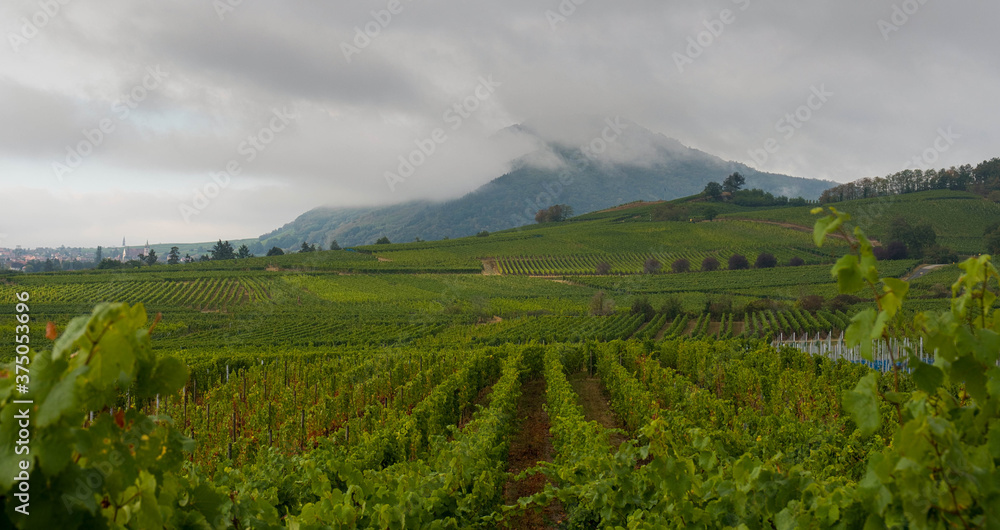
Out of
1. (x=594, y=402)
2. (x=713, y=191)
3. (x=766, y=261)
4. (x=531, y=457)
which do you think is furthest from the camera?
(x=713, y=191)

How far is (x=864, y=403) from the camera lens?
1679mm

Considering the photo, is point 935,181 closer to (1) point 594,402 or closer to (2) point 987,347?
(1) point 594,402

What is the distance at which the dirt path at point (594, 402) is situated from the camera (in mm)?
14617

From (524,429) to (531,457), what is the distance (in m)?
2.55

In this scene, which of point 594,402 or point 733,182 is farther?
point 733,182

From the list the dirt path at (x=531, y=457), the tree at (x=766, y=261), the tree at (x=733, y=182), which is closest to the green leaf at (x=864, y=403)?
the dirt path at (x=531, y=457)

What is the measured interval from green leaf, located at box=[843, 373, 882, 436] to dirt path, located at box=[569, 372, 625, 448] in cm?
1085

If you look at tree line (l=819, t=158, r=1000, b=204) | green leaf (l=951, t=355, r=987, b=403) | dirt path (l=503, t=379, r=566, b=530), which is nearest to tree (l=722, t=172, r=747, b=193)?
tree line (l=819, t=158, r=1000, b=204)

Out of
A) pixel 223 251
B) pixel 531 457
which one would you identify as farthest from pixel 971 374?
pixel 223 251

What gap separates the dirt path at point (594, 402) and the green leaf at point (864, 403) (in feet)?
35.6

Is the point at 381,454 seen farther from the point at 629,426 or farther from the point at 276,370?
the point at 276,370

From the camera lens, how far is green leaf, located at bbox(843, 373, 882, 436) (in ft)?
5.33

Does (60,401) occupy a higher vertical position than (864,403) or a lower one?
higher

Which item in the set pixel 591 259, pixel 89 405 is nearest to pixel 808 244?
pixel 591 259
